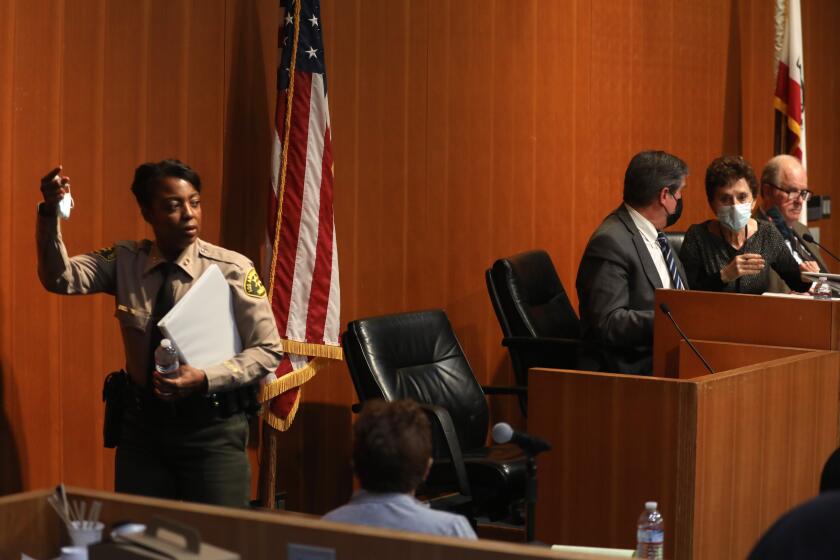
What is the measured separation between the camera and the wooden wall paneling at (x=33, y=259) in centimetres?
438

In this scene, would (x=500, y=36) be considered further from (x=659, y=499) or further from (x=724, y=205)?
(x=659, y=499)

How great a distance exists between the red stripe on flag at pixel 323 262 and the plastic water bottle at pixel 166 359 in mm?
1494

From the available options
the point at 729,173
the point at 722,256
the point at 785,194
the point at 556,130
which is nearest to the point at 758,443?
the point at 722,256

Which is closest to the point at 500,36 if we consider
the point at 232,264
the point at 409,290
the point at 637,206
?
the point at 409,290

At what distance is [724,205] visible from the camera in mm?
5262

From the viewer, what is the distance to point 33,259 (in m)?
4.42

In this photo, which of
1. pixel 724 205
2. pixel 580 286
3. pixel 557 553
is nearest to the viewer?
pixel 557 553

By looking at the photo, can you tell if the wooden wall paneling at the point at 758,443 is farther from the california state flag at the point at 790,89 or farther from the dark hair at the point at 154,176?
the california state flag at the point at 790,89

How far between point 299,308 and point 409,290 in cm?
106

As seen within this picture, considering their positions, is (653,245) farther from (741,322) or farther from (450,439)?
(450,439)

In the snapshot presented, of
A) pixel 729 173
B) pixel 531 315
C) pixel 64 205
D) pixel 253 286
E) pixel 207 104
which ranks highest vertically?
pixel 207 104

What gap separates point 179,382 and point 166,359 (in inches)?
3.0

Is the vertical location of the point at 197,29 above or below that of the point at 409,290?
above

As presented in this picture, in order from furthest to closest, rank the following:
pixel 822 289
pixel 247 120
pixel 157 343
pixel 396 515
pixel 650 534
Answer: pixel 247 120
pixel 822 289
pixel 157 343
pixel 650 534
pixel 396 515
